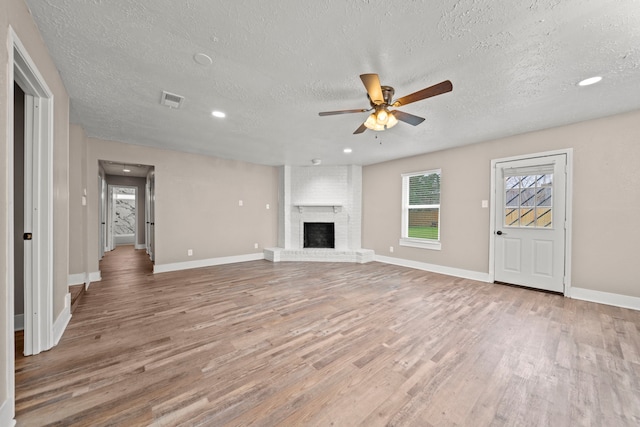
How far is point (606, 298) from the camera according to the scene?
3094 millimetres

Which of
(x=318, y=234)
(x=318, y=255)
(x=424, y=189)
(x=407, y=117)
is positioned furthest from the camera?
→ (x=318, y=234)

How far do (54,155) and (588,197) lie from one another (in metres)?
6.02

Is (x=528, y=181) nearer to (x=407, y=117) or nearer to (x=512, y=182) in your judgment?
(x=512, y=182)

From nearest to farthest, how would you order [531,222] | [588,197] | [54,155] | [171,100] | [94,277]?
[54,155], [171,100], [588,197], [531,222], [94,277]

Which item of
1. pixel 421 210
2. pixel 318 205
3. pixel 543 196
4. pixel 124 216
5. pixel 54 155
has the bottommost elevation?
pixel 124 216

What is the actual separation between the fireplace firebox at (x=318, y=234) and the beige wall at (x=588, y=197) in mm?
2811

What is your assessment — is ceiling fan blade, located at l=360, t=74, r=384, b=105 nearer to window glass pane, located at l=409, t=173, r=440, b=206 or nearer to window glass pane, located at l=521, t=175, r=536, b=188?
window glass pane, located at l=521, t=175, r=536, b=188

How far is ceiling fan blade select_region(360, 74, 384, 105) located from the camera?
6.08ft

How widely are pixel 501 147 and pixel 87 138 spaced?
22.6 feet

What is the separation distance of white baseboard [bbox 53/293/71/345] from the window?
5304mm

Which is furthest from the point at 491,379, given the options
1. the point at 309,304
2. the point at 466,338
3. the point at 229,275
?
the point at 229,275

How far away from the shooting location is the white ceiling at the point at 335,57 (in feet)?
4.97

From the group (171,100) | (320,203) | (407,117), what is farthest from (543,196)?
(171,100)

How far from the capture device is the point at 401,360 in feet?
6.25
